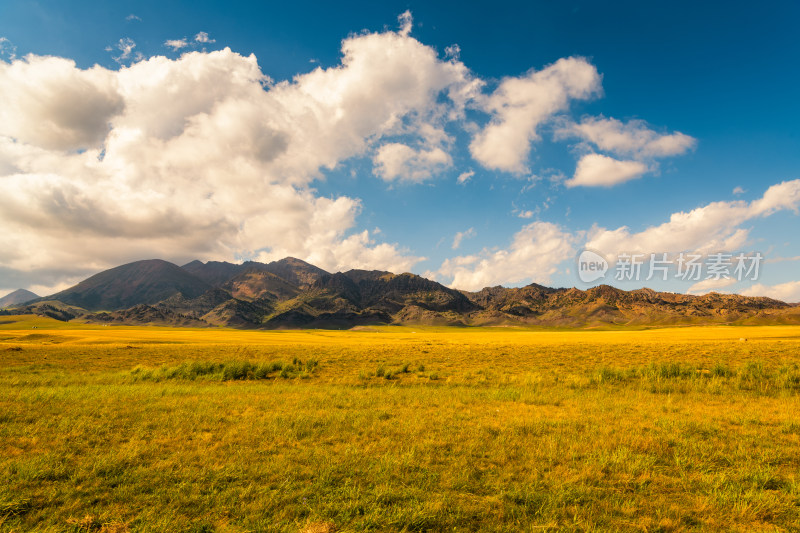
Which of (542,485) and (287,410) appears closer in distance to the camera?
(542,485)

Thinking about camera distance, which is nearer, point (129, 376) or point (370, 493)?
point (370, 493)

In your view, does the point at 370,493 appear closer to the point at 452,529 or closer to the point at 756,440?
the point at 452,529

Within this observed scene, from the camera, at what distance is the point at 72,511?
587 cm

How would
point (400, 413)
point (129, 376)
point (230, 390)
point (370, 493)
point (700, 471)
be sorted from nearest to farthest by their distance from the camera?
point (370, 493) < point (700, 471) < point (400, 413) < point (230, 390) < point (129, 376)

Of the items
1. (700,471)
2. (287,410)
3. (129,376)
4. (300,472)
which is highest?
(700,471)

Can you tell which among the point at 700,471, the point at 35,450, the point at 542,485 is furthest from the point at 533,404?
the point at 35,450

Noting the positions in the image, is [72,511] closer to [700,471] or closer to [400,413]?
[400,413]

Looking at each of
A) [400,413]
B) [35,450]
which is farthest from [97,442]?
[400,413]

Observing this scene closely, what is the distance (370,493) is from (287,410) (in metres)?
7.40

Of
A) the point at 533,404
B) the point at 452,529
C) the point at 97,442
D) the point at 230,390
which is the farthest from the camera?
the point at 230,390

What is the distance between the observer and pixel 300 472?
752cm

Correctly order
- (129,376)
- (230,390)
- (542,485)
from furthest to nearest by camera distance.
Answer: (129,376), (230,390), (542,485)

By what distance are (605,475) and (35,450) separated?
44.8 ft

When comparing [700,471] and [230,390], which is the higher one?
[700,471]
